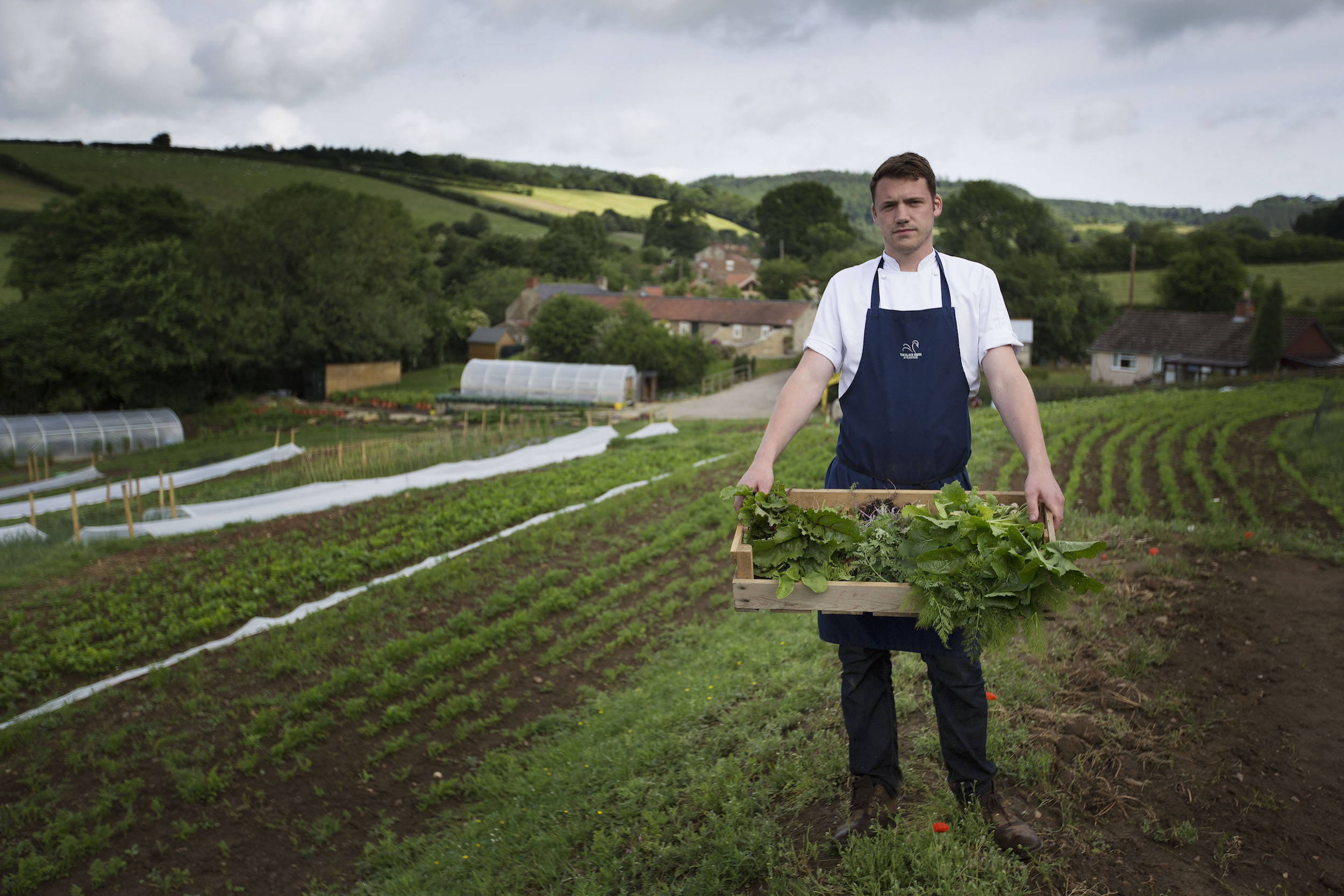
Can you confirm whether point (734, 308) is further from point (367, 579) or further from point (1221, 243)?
point (367, 579)

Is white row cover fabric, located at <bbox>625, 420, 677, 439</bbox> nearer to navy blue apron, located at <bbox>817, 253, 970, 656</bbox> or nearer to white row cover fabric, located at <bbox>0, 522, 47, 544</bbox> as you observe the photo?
white row cover fabric, located at <bbox>0, 522, 47, 544</bbox>

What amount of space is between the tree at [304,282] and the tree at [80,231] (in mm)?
3282

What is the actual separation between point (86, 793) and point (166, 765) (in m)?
0.48

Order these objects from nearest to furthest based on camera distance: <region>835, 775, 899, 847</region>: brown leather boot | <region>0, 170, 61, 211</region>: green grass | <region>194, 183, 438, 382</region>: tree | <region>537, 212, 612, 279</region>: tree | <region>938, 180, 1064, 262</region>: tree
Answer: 1. <region>835, 775, 899, 847</region>: brown leather boot
2. <region>194, 183, 438, 382</region>: tree
3. <region>0, 170, 61, 211</region>: green grass
4. <region>938, 180, 1064, 262</region>: tree
5. <region>537, 212, 612, 279</region>: tree

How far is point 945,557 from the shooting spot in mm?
2428

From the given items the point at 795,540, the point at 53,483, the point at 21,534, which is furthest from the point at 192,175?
the point at 795,540

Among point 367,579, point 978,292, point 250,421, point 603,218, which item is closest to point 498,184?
point 603,218

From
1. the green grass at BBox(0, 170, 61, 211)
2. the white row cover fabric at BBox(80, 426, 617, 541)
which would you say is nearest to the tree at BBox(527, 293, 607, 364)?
the white row cover fabric at BBox(80, 426, 617, 541)

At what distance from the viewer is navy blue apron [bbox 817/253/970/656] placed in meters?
2.86

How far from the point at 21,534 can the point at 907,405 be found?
47.8 ft

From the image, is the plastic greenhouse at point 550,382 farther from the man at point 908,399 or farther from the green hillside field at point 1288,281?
the green hillside field at point 1288,281

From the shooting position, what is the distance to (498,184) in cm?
9956

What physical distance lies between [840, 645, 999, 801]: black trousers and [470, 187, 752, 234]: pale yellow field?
91.6m

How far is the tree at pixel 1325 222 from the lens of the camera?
57750 millimetres
